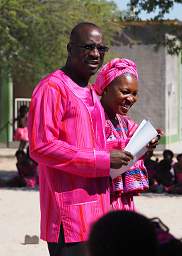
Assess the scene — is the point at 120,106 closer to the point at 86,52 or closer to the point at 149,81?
the point at 86,52

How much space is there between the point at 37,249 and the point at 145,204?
13.6ft

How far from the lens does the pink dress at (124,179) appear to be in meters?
3.75

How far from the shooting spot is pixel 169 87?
30.6 metres

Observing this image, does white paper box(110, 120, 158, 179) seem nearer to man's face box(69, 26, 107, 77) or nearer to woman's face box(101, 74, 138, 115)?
woman's face box(101, 74, 138, 115)

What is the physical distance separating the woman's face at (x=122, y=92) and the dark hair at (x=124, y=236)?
4.99 ft

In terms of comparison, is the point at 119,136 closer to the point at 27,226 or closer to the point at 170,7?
the point at 27,226

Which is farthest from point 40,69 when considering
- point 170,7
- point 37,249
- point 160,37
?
point 37,249

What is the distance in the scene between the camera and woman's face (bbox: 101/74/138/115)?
149 inches

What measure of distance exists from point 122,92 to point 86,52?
35 cm

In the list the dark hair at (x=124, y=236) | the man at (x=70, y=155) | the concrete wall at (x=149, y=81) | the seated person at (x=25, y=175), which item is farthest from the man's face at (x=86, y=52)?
the concrete wall at (x=149, y=81)

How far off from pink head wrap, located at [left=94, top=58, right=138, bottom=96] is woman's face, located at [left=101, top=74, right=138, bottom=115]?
0.06 feet

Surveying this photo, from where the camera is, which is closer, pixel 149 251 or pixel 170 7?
pixel 149 251

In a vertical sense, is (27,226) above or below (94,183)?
below

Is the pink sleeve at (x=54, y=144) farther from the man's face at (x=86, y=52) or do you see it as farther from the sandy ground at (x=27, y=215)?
the sandy ground at (x=27, y=215)
